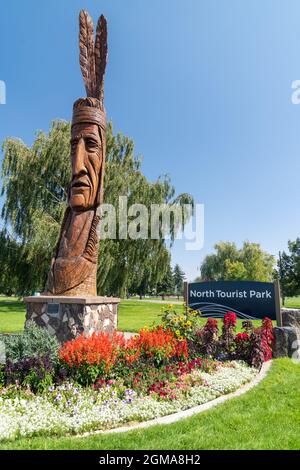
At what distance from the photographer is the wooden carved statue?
7.20 metres

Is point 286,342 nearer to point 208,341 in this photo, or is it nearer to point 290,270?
point 208,341

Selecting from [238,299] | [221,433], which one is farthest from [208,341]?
[221,433]

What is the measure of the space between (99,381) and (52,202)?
1509 cm

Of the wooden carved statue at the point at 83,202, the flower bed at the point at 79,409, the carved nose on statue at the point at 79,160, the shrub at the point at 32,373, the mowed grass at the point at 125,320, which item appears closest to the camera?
the flower bed at the point at 79,409

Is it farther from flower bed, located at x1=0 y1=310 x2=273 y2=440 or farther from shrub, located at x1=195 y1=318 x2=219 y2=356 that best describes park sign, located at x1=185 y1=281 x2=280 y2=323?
flower bed, located at x1=0 y1=310 x2=273 y2=440

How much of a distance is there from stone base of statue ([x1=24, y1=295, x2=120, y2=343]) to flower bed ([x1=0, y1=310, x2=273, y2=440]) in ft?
3.84

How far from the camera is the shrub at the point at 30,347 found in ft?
15.7

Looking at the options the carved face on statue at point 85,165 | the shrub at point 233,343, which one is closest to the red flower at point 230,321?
the shrub at point 233,343

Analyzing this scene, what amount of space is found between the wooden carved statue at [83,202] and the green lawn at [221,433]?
388 cm

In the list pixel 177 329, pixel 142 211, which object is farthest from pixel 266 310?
pixel 142 211

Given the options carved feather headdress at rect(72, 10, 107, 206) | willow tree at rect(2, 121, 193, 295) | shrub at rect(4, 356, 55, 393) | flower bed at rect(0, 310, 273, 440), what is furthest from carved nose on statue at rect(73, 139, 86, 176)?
willow tree at rect(2, 121, 193, 295)

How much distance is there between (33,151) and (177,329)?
48.2 ft

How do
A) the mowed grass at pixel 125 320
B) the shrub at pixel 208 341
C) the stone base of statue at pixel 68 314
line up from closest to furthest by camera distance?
the stone base of statue at pixel 68 314
the shrub at pixel 208 341
the mowed grass at pixel 125 320

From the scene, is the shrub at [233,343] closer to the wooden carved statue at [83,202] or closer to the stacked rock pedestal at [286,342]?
the stacked rock pedestal at [286,342]
